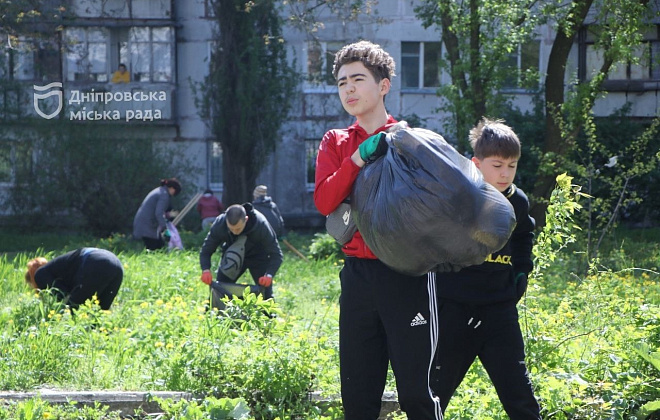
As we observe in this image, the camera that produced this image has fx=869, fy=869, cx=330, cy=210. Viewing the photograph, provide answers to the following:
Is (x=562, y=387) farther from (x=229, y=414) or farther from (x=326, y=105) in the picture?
(x=326, y=105)

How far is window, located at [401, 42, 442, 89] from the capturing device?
26.4 metres

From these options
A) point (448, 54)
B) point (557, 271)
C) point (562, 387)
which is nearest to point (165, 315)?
point (562, 387)

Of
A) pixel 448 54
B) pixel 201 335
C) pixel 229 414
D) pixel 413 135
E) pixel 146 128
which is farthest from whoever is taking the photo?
pixel 146 128

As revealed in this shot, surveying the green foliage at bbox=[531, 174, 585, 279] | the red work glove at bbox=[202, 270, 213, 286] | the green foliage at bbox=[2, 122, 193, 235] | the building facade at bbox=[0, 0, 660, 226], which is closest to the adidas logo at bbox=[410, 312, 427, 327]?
the green foliage at bbox=[531, 174, 585, 279]

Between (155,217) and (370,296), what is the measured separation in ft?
37.0

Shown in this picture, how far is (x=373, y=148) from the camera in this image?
3.18 metres

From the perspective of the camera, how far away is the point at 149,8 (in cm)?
2706

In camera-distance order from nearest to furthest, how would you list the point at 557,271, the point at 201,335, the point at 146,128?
the point at 201,335
the point at 557,271
the point at 146,128

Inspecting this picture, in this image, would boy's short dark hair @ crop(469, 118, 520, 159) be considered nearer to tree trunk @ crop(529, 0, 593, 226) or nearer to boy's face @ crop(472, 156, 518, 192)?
boy's face @ crop(472, 156, 518, 192)

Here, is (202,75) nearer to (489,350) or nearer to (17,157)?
(17,157)

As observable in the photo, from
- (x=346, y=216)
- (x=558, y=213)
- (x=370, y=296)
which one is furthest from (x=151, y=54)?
(x=370, y=296)

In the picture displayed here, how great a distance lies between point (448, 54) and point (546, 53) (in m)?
11.9

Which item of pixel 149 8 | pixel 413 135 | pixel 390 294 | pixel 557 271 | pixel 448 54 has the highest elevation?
pixel 149 8

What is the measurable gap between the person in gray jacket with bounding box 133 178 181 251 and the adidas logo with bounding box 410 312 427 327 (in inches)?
439
